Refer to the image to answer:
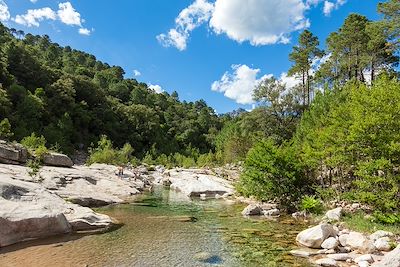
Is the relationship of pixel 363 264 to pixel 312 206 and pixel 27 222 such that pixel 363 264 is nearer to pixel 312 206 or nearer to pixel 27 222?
pixel 312 206

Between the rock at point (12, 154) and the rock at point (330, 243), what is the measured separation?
23542mm

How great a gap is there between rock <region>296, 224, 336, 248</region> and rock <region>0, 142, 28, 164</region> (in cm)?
2253

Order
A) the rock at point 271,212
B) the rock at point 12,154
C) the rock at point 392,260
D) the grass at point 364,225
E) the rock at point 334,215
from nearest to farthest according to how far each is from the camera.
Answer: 1. the rock at point 392,260
2. the grass at point 364,225
3. the rock at point 334,215
4. the rock at point 271,212
5. the rock at point 12,154

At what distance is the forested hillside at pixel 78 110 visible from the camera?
2472 inches

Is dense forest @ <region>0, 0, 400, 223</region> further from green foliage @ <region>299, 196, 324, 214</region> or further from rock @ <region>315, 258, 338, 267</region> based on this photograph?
rock @ <region>315, 258, 338, 267</region>

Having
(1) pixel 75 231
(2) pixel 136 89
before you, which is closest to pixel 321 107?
(1) pixel 75 231

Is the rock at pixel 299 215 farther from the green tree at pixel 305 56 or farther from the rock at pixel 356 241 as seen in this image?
the green tree at pixel 305 56

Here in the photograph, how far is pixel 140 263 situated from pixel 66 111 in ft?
233

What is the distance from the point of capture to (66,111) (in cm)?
7588

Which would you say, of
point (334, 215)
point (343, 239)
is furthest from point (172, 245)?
point (334, 215)

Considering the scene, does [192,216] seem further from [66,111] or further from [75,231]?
[66,111]

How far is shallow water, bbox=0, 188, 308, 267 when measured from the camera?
36.2 feet

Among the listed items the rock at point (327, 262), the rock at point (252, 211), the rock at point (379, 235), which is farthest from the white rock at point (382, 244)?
the rock at point (252, 211)

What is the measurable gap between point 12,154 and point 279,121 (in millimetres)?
39225
